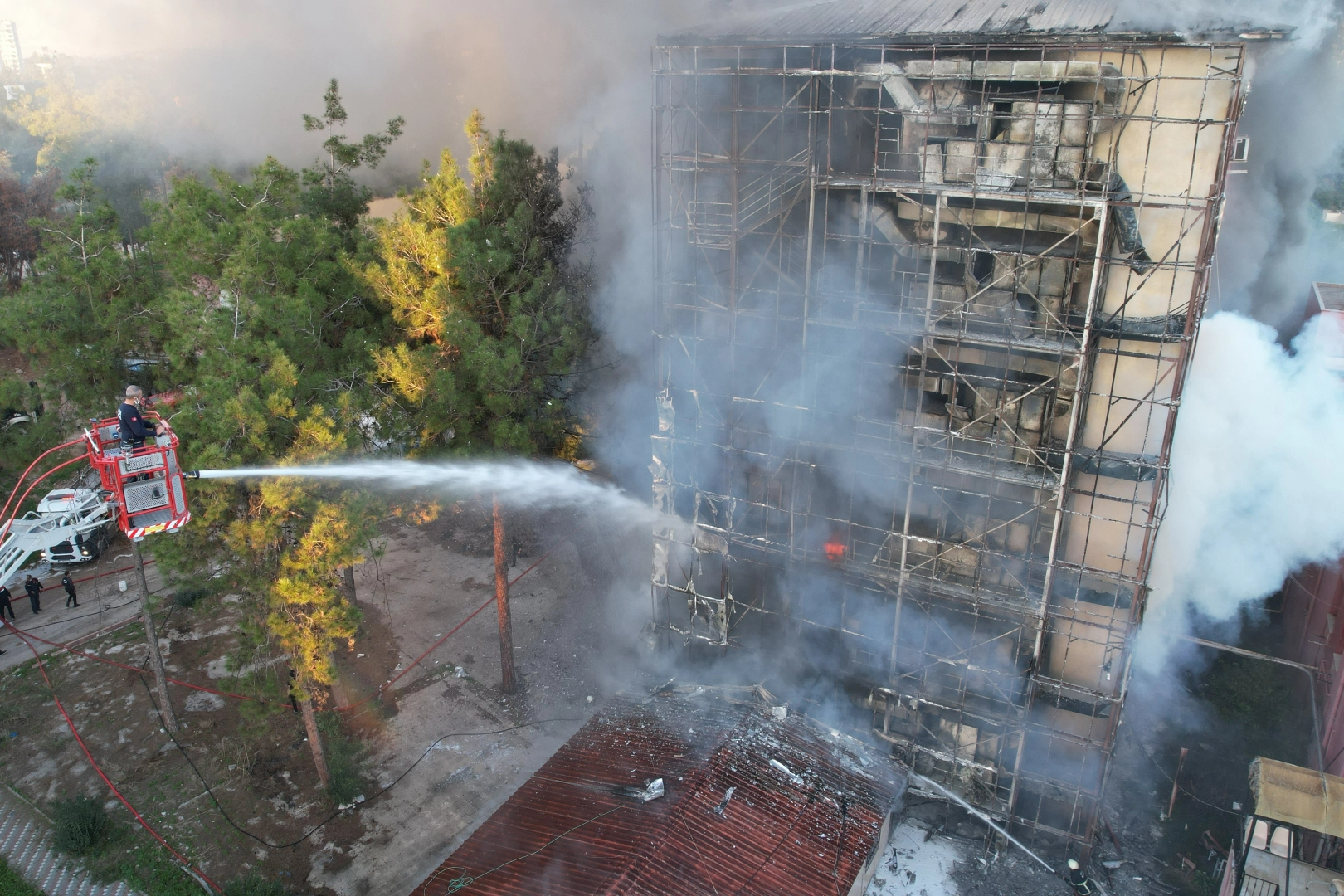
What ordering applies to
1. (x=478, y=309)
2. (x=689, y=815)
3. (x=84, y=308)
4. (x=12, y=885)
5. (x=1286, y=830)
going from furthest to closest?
1. (x=478, y=309)
2. (x=84, y=308)
3. (x=12, y=885)
4. (x=689, y=815)
5. (x=1286, y=830)

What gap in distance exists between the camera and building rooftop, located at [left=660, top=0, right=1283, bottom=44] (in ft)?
32.7

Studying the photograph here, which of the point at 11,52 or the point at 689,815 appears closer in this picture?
the point at 689,815

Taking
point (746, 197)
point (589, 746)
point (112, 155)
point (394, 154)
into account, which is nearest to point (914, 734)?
point (589, 746)

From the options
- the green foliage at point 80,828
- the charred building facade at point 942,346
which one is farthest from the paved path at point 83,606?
the charred building facade at point 942,346

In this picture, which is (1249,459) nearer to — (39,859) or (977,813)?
(977,813)

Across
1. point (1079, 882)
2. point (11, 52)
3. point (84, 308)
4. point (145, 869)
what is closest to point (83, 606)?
point (84, 308)

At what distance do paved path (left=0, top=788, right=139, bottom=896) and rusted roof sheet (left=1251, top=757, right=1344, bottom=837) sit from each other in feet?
A: 45.4

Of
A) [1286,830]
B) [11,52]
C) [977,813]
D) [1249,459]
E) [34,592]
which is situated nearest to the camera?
[1286,830]

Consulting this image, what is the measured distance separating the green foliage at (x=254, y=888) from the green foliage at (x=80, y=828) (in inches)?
87.6

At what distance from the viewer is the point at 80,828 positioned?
12078 mm

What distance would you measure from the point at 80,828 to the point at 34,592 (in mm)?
7410

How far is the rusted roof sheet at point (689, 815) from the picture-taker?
966cm

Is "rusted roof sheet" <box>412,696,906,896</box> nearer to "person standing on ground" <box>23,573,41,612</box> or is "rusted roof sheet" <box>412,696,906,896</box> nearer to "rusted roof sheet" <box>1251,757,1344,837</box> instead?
"rusted roof sheet" <box>1251,757,1344,837</box>

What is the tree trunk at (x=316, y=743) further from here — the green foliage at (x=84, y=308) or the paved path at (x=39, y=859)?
the green foliage at (x=84, y=308)
